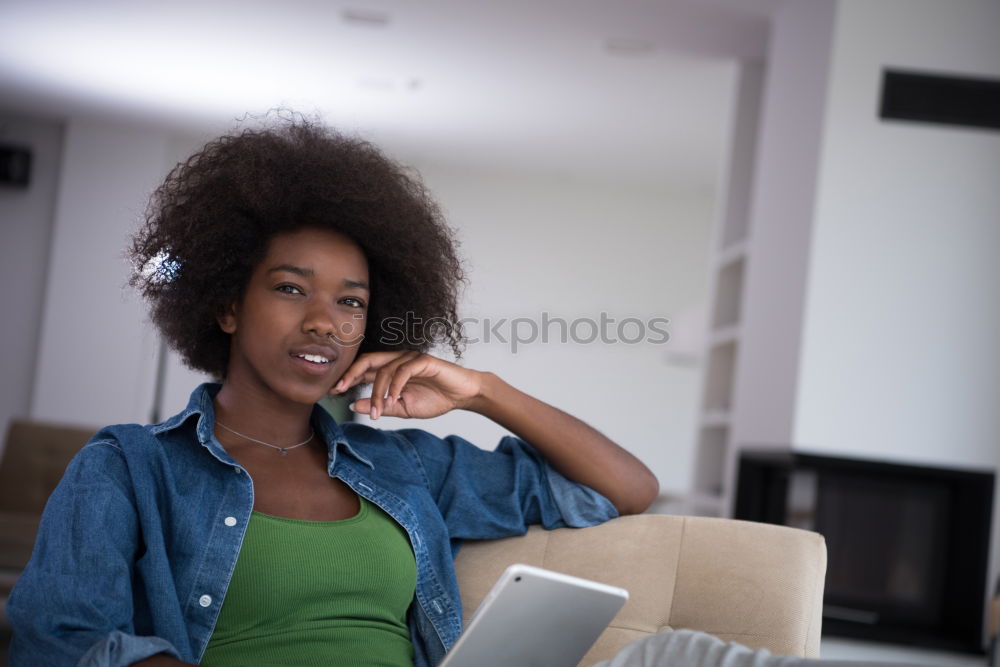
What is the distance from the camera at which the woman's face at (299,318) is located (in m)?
1.57

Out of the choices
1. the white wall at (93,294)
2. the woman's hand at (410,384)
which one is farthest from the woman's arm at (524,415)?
the white wall at (93,294)

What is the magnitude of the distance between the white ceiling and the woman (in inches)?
126

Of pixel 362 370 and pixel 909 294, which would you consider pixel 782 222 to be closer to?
pixel 909 294

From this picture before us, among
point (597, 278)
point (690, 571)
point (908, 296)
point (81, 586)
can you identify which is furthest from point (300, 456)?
point (597, 278)

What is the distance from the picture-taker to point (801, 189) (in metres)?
4.05

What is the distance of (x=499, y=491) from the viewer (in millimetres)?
1676

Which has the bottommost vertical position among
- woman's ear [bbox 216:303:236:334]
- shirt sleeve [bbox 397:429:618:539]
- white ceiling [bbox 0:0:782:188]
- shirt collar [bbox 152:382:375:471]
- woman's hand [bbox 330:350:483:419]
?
shirt sleeve [bbox 397:429:618:539]

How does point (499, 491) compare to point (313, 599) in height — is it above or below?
above

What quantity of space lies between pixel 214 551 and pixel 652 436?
20.6 feet

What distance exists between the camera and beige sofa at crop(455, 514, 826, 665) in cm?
148

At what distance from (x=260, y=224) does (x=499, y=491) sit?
1.74 ft

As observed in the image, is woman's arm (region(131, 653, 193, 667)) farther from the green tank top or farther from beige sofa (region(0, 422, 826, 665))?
beige sofa (region(0, 422, 826, 665))

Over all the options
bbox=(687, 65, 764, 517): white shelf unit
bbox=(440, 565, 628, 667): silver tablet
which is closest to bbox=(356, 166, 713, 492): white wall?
bbox=(687, 65, 764, 517): white shelf unit

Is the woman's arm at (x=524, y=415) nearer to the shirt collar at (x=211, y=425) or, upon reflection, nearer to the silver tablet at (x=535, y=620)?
the shirt collar at (x=211, y=425)
